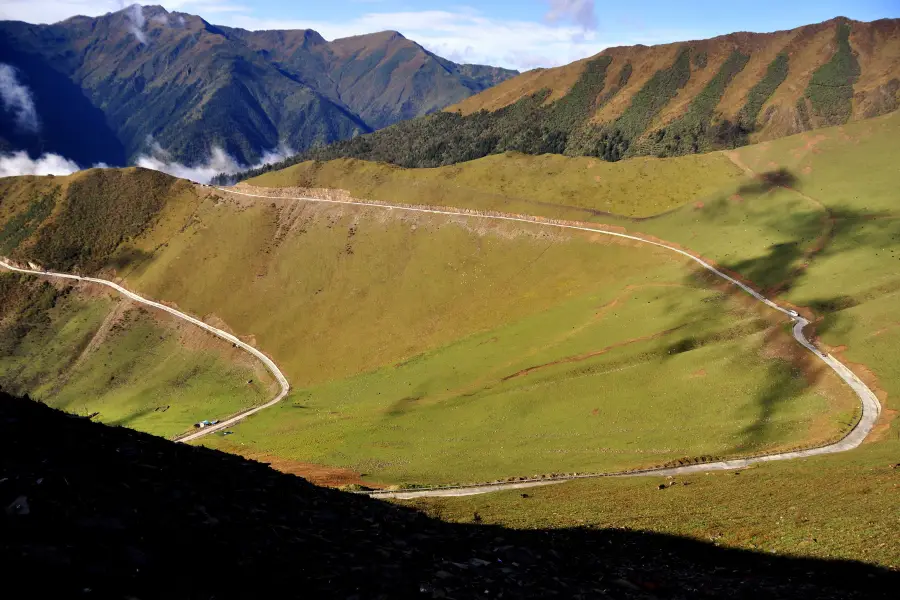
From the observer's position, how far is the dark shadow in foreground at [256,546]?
1205cm

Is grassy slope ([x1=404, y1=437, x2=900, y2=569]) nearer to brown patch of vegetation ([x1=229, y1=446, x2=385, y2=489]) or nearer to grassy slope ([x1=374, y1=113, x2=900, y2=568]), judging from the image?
grassy slope ([x1=374, y1=113, x2=900, y2=568])

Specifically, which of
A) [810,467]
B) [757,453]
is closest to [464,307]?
[757,453]

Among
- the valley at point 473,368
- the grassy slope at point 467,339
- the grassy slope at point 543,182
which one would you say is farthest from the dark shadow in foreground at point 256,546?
the grassy slope at point 543,182

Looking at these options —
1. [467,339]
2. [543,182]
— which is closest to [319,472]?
[467,339]

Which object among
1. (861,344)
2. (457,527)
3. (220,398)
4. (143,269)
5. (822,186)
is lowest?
(220,398)

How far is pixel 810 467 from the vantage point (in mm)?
37844

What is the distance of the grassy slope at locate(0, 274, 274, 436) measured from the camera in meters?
109

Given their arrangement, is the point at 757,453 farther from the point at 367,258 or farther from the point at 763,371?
the point at 367,258

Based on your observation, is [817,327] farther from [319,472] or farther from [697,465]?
[319,472]

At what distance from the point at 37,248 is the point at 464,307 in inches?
5442

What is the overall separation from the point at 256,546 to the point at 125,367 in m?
133

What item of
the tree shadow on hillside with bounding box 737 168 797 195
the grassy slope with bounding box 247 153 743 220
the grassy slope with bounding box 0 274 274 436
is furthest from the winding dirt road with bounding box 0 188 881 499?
the tree shadow on hillside with bounding box 737 168 797 195

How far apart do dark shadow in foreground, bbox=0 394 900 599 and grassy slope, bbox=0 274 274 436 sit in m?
83.3

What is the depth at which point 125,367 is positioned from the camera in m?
129
